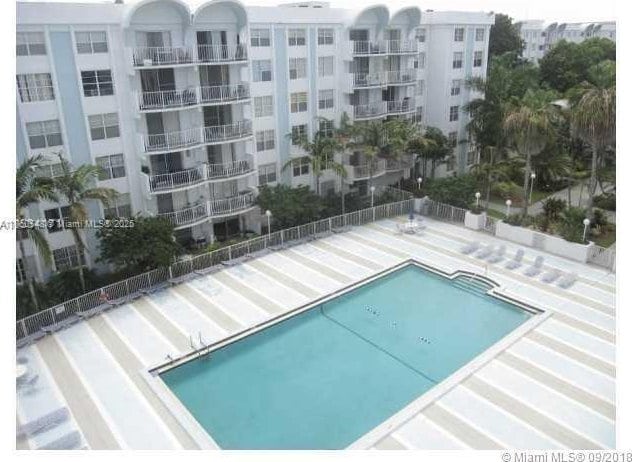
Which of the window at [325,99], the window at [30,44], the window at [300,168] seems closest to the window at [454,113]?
the window at [325,99]

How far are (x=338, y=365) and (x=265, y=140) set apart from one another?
1780cm

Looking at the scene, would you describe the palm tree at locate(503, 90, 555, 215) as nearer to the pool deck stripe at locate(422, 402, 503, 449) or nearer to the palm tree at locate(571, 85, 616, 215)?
the palm tree at locate(571, 85, 616, 215)

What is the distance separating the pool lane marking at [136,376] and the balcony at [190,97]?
11626 mm

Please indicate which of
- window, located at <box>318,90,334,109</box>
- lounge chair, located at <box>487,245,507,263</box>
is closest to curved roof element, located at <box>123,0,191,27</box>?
window, located at <box>318,90,334,109</box>

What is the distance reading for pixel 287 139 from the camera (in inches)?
1309

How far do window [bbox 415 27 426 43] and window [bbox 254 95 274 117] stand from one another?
564 inches

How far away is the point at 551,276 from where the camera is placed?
24.5m

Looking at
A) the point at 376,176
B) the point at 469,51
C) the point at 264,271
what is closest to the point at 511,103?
the point at 469,51

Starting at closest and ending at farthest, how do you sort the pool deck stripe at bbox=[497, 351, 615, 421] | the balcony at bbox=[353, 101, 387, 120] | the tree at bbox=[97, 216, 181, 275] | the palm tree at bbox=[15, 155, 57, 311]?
the pool deck stripe at bbox=[497, 351, 615, 421]
the palm tree at bbox=[15, 155, 57, 311]
the tree at bbox=[97, 216, 181, 275]
the balcony at bbox=[353, 101, 387, 120]

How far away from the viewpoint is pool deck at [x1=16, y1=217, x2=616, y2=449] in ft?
49.7

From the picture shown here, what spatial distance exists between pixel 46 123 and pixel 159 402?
15452 mm

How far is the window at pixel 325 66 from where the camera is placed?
33597mm

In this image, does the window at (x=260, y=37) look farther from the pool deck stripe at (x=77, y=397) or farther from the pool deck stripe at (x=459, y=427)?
the pool deck stripe at (x=459, y=427)

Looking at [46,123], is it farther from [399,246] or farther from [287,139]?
[399,246]
